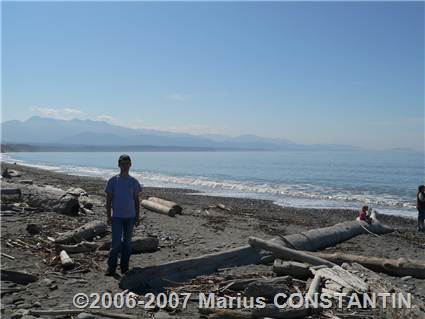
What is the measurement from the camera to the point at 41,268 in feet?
25.8

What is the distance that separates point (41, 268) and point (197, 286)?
3.01 m

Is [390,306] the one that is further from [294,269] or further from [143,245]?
[143,245]

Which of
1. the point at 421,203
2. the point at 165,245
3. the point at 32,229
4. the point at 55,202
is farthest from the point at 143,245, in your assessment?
the point at 421,203

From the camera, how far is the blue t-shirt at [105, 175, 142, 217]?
779 cm

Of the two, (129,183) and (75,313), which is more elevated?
(129,183)

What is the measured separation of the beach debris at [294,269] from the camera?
7.97 m

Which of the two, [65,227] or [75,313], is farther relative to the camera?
[65,227]

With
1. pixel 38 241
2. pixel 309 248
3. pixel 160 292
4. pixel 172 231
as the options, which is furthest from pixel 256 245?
pixel 38 241

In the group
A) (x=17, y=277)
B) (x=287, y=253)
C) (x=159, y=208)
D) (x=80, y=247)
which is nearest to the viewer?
(x=17, y=277)

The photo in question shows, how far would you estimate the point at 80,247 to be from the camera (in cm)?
924

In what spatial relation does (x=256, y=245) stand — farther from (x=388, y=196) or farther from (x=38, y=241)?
(x=388, y=196)

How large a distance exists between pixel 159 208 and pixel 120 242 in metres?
8.97

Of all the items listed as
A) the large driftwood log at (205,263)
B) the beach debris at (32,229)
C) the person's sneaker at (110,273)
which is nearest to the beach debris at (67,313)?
the large driftwood log at (205,263)

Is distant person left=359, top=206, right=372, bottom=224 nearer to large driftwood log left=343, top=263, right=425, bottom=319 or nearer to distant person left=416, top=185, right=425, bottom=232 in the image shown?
distant person left=416, top=185, right=425, bottom=232
